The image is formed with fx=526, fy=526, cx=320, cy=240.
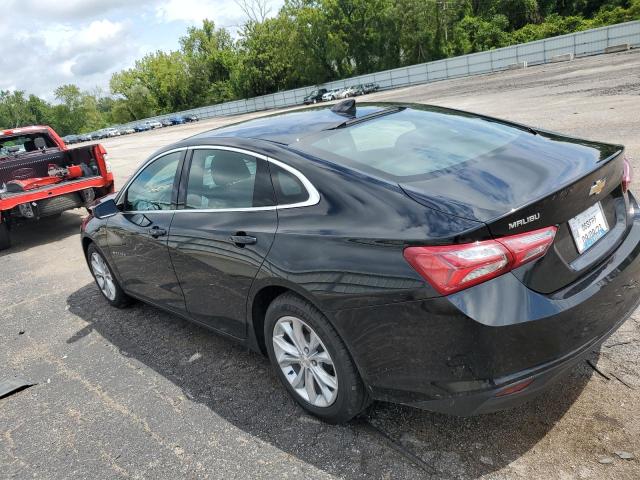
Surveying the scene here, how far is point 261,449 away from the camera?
2801 mm

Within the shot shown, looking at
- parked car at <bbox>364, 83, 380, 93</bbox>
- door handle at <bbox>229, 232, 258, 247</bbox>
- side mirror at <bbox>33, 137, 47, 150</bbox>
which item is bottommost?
parked car at <bbox>364, 83, 380, 93</bbox>

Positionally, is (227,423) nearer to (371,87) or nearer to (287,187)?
(287,187)

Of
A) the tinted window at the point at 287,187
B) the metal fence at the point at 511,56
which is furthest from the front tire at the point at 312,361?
the metal fence at the point at 511,56

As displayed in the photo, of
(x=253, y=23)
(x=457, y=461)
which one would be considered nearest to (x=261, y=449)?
(x=457, y=461)

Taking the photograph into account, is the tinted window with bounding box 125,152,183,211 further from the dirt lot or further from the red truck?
the red truck

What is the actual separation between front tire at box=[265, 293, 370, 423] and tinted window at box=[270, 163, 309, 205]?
509mm

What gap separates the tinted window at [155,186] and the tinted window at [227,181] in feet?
0.96

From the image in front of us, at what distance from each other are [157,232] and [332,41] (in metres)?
68.1

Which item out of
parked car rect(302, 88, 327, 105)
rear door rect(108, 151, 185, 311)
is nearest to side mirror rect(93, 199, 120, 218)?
rear door rect(108, 151, 185, 311)

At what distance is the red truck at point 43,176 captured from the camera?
817cm

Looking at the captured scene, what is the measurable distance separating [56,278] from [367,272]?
547cm

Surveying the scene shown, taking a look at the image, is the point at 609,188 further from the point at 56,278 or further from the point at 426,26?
the point at 426,26

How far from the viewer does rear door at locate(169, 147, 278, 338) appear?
9.70ft

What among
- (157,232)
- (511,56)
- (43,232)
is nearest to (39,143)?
(43,232)
